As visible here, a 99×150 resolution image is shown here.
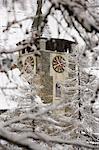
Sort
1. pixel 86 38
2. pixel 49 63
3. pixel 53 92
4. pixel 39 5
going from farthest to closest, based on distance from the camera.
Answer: pixel 49 63, pixel 53 92, pixel 39 5, pixel 86 38

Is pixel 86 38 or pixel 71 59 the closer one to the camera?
pixel 86 38

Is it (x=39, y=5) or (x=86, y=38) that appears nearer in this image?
(x=86, y=38)

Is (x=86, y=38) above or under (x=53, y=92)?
above

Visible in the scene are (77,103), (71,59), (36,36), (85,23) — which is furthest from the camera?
(71,59)

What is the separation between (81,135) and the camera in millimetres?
10023

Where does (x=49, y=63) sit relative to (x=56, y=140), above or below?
below

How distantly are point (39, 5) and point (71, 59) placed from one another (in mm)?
9835

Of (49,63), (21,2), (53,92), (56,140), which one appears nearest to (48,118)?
(56,140)

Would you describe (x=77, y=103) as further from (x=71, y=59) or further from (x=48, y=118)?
(x=48, y=118)

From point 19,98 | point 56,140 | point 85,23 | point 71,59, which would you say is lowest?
point 19,98

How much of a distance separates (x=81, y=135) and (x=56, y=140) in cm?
861

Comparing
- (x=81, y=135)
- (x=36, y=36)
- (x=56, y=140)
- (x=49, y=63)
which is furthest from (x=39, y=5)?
(x=49, y=63)

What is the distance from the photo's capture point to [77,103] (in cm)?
1076

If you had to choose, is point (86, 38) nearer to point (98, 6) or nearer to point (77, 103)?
point (98, 6)
